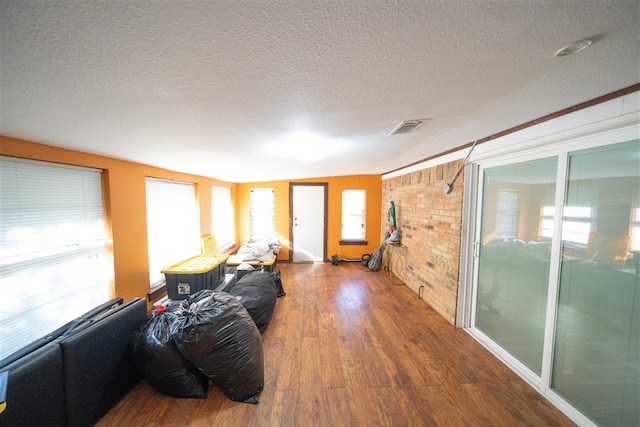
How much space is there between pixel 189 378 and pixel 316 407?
917 mm

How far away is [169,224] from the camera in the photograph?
9.91ft

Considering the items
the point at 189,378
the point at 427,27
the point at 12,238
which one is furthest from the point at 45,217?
the point at 427,27

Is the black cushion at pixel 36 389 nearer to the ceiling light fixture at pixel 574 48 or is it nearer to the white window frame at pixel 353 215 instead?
the ceiling light fixture at pixel 574 48

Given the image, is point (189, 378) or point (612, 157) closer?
point (612, 157)

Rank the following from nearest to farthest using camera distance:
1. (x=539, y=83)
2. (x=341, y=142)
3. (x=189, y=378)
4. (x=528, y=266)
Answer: (x=539, y=83) → (x=189, y=378) → (x=528, y=266) → (x=341, y=142)

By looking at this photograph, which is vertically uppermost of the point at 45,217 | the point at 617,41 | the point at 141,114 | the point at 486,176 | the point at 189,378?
the point at 617,41

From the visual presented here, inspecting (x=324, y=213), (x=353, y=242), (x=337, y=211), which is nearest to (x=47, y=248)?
(x=324, y=213)

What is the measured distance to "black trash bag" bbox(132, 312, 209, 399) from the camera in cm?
151

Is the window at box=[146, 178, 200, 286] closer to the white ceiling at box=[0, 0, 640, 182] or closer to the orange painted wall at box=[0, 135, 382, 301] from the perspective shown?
the orange painted wall at box=[0, 135, 382, 301]

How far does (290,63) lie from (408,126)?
3.96 feet

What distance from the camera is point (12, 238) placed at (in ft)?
4.76

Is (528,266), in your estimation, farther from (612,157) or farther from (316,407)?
(316,407)

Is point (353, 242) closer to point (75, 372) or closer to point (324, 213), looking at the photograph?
point (324, 213)

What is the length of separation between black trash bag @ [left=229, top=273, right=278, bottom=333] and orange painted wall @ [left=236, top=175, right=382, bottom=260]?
2.37 metres
